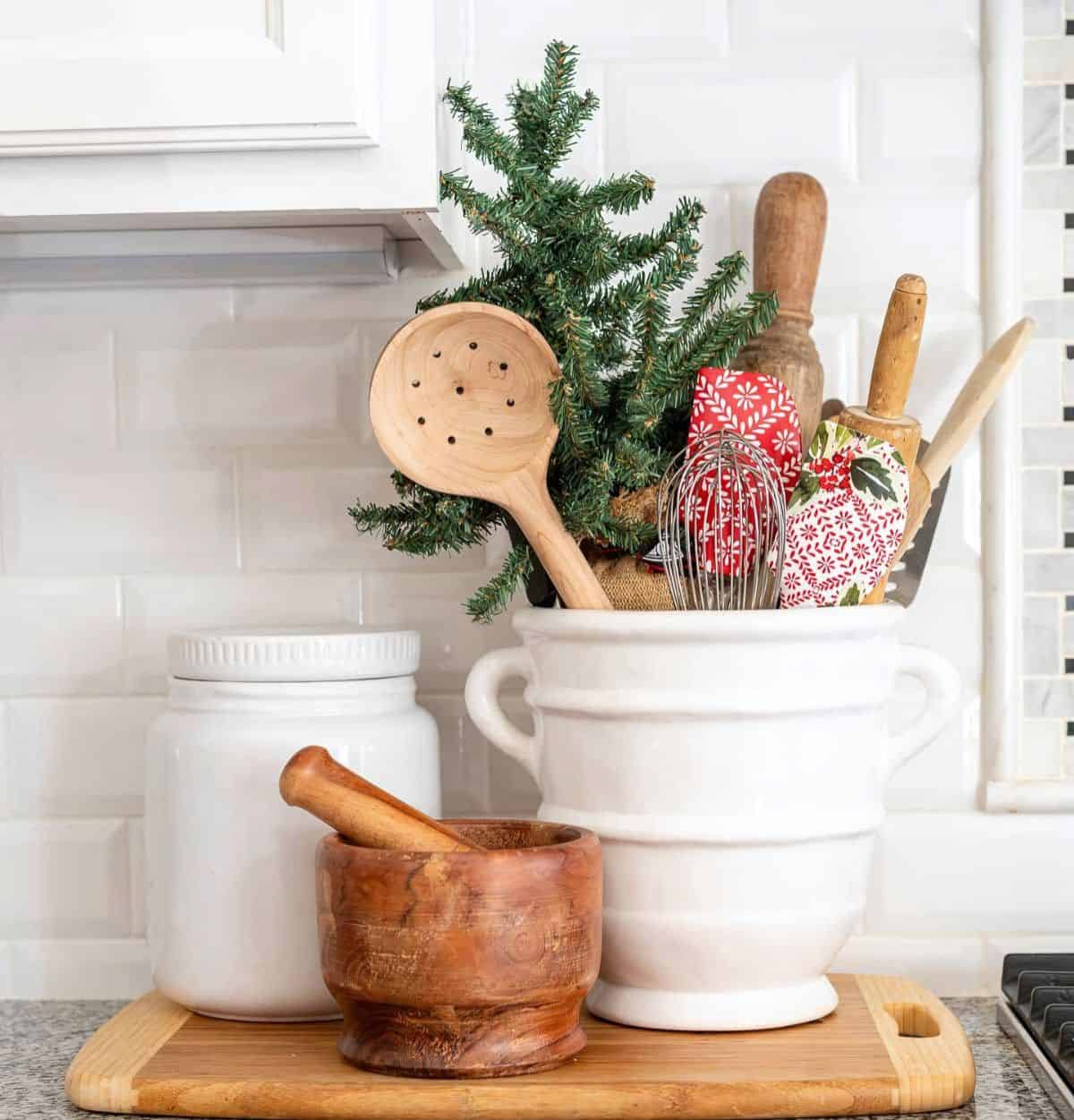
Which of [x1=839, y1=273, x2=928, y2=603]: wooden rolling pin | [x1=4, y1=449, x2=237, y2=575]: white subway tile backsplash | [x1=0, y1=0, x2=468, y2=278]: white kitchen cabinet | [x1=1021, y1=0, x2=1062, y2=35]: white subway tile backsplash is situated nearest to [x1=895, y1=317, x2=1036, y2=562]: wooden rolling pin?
[x1=839, y1=273, x2=928, y2=603]: wooden rolling pin

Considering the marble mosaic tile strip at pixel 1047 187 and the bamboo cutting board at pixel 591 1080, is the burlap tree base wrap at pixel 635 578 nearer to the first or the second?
the bamboo cutting board at pixel 591 1080

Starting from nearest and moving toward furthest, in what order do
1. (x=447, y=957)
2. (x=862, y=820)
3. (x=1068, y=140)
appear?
(x=447, y=957) → (x=862, y=820) → (x=1068, y=140)

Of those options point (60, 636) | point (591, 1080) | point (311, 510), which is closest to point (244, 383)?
point (311, 510)

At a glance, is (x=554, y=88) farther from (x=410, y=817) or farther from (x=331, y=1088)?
(x=331, y=1088)

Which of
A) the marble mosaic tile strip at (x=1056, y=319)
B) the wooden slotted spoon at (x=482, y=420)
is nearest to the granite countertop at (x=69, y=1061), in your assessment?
the wooden slotted spoon at (x=482, y=420)

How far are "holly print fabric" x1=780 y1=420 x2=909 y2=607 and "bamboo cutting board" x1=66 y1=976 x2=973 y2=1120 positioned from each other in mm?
239

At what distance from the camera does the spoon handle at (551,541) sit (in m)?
0.76

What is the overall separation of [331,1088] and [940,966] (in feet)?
1.55

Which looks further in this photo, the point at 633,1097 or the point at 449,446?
the point at 449,446

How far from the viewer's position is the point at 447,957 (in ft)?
2.13

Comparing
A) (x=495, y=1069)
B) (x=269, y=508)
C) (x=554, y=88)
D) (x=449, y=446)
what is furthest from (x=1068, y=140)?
(x=495, y=1069)

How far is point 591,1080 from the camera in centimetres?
68

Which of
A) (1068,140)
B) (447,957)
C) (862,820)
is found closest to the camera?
(447,957)

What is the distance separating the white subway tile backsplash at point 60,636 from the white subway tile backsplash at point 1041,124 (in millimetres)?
715
